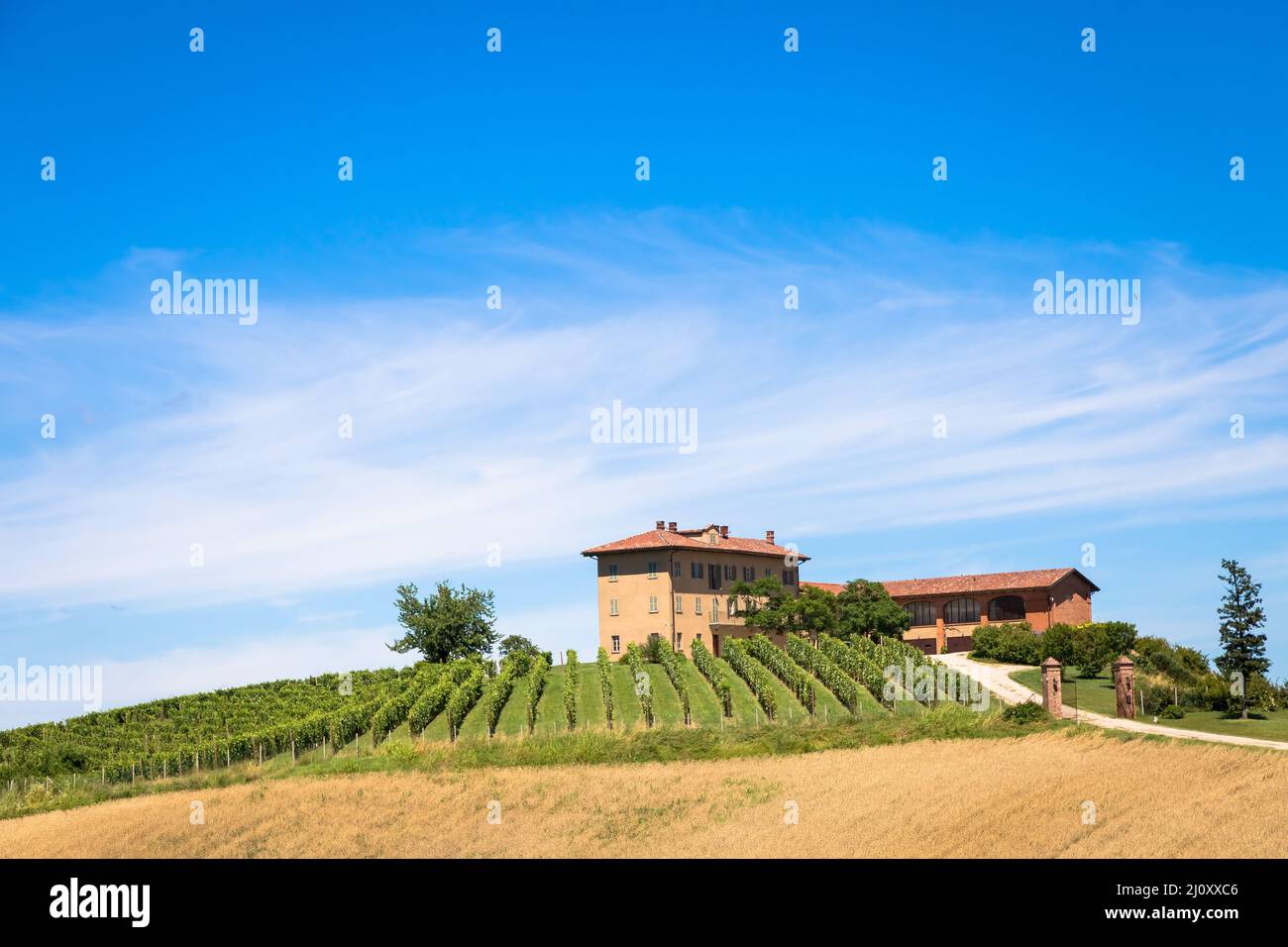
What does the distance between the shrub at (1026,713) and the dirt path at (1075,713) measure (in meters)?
0.89

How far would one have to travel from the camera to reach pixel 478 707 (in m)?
57.6

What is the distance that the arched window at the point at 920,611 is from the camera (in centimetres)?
8325

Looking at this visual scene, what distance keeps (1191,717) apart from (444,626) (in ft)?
156

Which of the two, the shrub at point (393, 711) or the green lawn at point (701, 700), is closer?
the green lawn at point (701, 700)

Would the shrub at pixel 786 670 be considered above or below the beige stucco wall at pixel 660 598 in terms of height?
below

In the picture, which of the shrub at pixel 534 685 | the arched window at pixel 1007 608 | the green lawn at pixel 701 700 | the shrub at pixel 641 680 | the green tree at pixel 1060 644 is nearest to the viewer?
the green lawn at pixel 701 700

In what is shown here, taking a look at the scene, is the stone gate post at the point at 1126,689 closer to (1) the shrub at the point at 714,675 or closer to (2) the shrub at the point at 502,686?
(1) the shrub at the point at 714,675

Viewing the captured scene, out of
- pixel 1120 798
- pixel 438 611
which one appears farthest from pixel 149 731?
pixel 1120 798

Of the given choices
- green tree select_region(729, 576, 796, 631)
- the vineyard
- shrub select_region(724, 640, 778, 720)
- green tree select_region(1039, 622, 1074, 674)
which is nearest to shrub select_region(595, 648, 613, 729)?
the vineyard

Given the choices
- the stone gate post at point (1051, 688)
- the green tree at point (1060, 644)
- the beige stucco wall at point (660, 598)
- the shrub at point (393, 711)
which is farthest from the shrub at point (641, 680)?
the green tree at point (1060, 644)

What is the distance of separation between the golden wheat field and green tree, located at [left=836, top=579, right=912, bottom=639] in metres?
30.0
